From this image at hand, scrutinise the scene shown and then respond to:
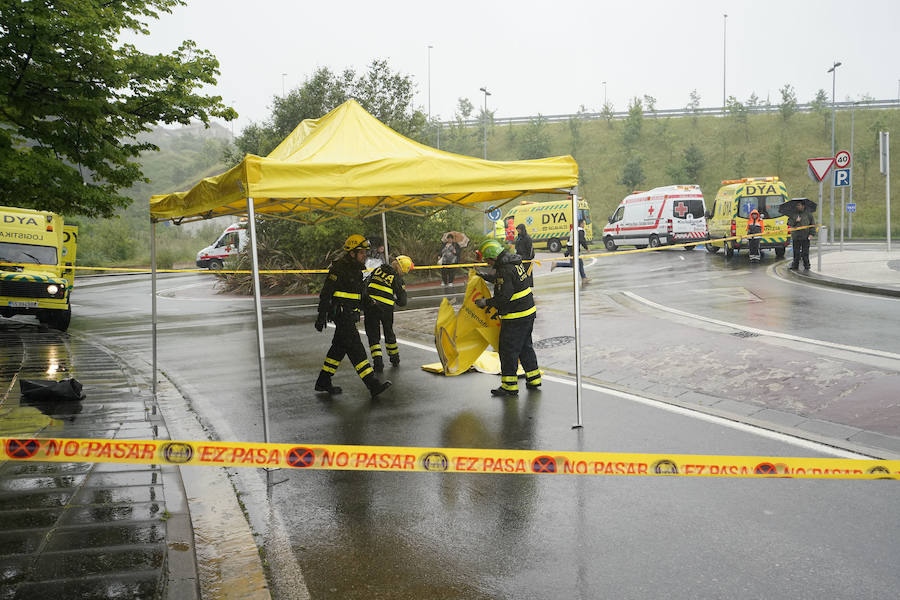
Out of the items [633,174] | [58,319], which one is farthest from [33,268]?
[633,174]

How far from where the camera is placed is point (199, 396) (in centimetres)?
857

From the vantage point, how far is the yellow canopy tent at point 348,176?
5918 millimetres

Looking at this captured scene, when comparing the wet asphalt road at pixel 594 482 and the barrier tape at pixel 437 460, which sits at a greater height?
the barrier tape at pixel 437 460

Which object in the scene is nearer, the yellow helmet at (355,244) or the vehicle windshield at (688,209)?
the yellow helmet at (355,244)

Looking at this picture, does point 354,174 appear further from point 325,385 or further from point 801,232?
point 801,232

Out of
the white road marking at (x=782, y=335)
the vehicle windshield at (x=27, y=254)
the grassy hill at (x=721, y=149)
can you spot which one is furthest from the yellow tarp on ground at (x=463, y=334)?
the grassy hill at (x=721, y=149)

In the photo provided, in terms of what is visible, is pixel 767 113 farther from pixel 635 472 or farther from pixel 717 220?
pixel 635 472

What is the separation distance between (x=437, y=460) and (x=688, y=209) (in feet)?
94.4

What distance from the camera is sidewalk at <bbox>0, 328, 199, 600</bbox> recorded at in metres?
3.70

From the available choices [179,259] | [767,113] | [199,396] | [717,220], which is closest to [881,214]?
[767,113]

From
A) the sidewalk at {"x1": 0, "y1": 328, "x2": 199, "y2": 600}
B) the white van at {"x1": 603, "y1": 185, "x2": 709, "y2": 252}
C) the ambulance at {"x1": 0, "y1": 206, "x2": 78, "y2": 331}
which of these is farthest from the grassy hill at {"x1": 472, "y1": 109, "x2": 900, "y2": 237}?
the sidewalk at {"x1": 0, "y1": 328, "x2": 199, "y2": 600}

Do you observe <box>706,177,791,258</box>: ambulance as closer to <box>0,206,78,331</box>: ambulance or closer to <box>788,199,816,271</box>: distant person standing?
<box>788,199,816,271</box>: distant person standing

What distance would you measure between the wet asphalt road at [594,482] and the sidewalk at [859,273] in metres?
2.08

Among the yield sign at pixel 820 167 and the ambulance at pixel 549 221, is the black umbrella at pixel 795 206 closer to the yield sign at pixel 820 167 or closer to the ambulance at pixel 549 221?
the yield sign at pixel 820 167
